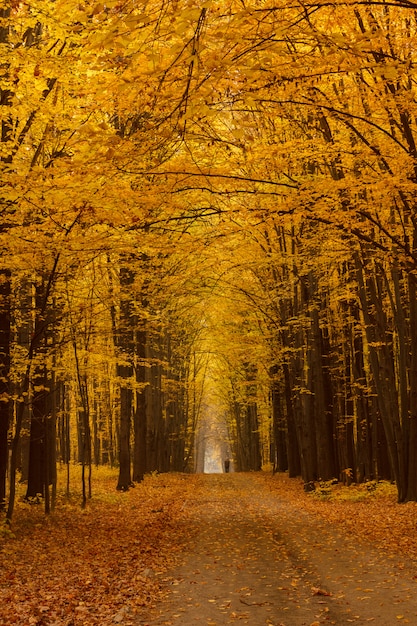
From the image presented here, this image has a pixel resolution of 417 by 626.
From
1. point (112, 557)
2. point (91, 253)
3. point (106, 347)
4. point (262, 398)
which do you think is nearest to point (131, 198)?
point (91, 253)

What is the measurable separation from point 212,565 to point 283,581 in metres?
1.61

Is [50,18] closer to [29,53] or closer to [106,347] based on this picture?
[29,53]

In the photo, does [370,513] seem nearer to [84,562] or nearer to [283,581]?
[283,581]

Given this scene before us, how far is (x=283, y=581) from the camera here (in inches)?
324

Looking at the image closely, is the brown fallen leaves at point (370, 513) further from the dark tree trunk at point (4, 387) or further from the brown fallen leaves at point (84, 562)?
the dark tree trunk at point (4, 387)

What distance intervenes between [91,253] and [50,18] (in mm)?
4274

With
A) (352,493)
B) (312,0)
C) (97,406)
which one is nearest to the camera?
(312,0)

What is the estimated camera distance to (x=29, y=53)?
11.2 m

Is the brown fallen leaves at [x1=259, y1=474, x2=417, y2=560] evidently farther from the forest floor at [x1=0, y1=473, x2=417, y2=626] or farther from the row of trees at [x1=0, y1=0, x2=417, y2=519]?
the row of trees at [x1=0, y1=0, x2=417, y2=519]

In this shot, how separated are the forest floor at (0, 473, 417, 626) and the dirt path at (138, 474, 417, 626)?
2cm

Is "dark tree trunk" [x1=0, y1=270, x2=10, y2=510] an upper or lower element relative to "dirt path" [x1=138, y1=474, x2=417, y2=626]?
upper

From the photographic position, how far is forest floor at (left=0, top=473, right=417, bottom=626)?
681 centimetres

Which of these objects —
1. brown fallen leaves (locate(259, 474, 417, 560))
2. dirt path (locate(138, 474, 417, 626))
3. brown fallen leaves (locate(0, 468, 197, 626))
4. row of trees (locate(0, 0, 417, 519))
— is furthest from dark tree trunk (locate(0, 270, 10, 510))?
brown fallen leaves (locate(259, 474, 417, 560))

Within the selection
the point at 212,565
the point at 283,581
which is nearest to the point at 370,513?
the point at 212,565
